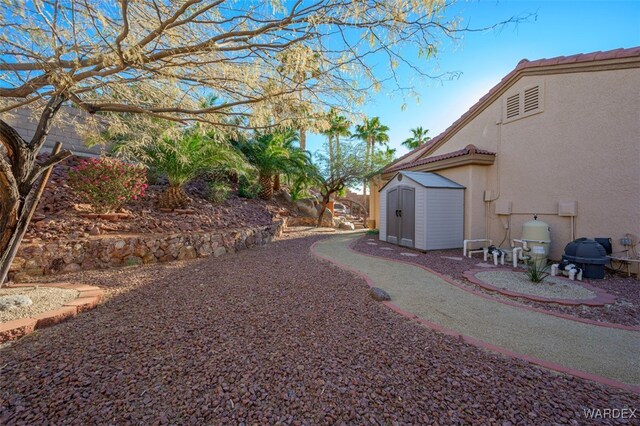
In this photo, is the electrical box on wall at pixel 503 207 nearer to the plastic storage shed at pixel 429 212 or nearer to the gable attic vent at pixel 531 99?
the plastic storage shed at pixel 429 212

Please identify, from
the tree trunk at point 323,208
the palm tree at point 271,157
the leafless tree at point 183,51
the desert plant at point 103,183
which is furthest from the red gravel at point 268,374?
the tree trunk at point 323,208

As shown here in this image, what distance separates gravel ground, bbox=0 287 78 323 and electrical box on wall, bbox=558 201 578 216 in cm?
965

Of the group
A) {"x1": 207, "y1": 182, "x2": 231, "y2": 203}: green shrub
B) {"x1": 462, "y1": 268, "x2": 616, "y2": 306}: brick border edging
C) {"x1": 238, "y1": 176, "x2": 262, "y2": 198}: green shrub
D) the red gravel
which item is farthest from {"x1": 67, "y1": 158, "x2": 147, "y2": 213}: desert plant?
{"x1": 462, "y1": 268, "x2": 616, "y2": 306}: brick border edging

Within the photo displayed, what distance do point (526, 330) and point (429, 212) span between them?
5.08m

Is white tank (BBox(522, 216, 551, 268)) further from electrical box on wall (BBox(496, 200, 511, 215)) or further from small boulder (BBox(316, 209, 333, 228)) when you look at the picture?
small boulder (BBox(316, 209, 333, 228))

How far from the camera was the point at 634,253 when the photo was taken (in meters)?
5.27

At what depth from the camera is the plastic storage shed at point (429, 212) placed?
780 cm

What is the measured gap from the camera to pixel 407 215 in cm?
843

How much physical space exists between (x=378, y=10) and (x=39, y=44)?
352cm

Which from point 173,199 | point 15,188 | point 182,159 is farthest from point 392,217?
point 15,188

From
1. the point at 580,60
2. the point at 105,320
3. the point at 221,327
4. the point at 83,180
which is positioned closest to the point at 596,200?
the point at 580,60

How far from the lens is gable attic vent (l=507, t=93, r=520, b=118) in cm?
732

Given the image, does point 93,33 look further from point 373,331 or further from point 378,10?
point 373,331

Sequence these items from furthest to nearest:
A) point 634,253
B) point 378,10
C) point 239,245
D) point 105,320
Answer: point 239,245 → point 634,253 → point 105,320 → point 378,10
